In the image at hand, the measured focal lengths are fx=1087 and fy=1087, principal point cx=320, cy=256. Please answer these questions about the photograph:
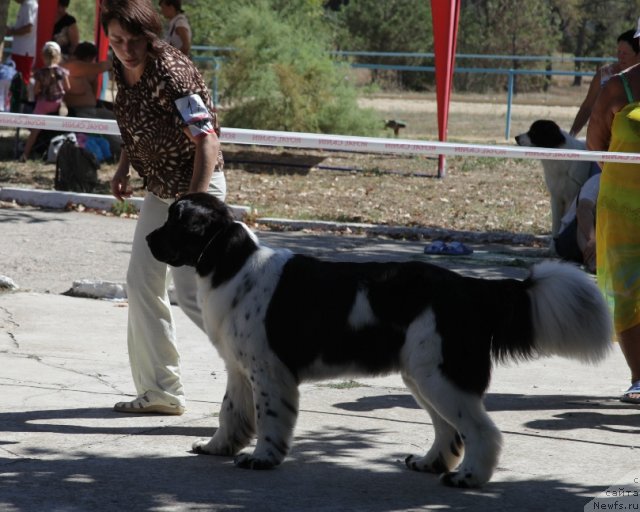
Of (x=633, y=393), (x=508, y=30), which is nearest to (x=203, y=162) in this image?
(x=633, y=393)

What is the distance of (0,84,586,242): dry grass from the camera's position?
12703mm

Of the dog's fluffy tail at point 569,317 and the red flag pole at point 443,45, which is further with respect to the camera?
the red flag pole at point 443,45

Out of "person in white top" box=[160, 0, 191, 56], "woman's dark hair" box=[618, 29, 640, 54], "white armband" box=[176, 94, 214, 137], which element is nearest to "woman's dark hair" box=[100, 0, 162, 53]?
"white armband" box=[176, 94, 214, 137]

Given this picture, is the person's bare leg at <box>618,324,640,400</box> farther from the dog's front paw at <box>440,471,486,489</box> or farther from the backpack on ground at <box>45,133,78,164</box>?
the backpack on ground at <box>45,133,78,164</box>

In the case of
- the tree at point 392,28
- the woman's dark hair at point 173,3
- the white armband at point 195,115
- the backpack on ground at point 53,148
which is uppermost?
the tree at point 392,28

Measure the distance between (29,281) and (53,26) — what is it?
26.8ft

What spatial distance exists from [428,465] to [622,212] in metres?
1.88

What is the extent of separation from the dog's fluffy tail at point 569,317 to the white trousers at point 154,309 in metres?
1.77

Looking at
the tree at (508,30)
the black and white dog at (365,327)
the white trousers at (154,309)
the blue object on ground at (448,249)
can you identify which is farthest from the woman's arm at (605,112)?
the tree at (508,30)

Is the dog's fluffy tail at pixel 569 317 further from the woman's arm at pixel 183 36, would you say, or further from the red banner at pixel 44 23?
the red banner at pixel 44 23

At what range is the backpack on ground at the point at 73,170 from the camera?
42.6 ft

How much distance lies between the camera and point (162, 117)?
532cm

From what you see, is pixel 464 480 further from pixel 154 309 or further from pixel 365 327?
pixel 154 309

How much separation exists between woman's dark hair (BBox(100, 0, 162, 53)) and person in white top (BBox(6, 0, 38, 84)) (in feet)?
40.4
